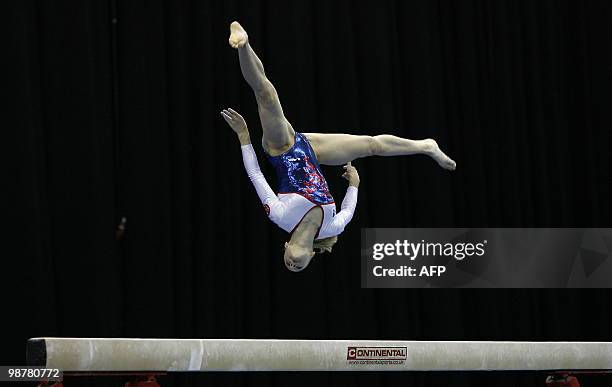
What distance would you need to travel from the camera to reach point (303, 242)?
18.8 ft

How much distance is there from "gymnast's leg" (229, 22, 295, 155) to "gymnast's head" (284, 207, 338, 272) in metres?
0.46

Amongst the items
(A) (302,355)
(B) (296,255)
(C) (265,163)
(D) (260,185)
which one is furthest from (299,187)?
(C) (265,163)

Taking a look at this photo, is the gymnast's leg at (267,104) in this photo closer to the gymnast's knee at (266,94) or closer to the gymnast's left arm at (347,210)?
the gymnast's knee at (266,94)

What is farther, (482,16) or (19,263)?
(482,16)

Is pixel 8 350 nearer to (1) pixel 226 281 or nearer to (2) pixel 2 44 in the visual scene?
(1) pixel 226 281

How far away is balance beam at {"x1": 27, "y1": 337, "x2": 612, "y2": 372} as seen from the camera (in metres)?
4.88

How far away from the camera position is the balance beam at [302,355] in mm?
4879

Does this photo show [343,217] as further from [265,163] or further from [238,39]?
[265,163]

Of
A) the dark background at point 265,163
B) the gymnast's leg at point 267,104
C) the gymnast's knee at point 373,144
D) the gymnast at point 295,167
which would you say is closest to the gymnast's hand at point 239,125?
the gymnast at point 295,167

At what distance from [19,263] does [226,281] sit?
1.62 metres

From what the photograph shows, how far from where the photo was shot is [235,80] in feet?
25.2

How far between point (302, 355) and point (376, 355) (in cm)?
46

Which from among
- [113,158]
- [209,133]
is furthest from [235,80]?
[113,158]

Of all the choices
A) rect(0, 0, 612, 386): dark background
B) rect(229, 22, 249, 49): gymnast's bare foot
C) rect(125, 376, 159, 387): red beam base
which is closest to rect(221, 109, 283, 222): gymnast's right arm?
A: rect(229, 22, 249, 49): gymnast's bare foot
